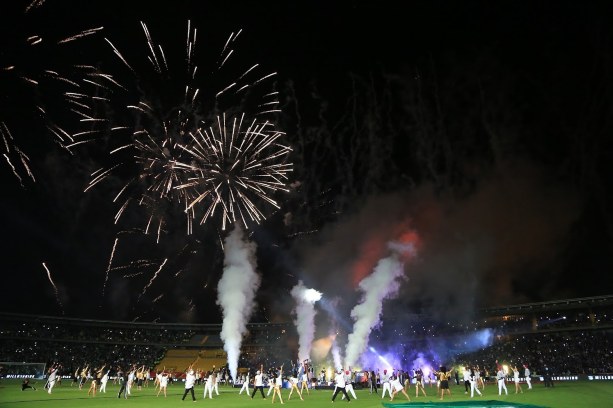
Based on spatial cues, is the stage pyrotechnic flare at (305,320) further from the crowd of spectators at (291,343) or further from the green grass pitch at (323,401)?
the green grass pitch at (323,401)

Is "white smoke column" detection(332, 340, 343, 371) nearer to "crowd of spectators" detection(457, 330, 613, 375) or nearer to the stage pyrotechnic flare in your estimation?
the stage pyrotechnic flare

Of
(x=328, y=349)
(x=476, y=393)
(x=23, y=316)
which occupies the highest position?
(x=23, y=316)

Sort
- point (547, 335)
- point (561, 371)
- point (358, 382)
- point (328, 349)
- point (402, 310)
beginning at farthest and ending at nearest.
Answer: point (402, 310) → point (547, 335) → point (328, 349) → point (561, 371) → point (358, 382)

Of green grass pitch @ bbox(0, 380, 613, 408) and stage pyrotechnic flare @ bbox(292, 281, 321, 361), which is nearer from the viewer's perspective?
green grass pitch @ bbox(0, 380, 613, 408)

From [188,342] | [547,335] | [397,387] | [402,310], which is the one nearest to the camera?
[397,387]

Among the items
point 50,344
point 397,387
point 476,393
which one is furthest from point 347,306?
point 50,344

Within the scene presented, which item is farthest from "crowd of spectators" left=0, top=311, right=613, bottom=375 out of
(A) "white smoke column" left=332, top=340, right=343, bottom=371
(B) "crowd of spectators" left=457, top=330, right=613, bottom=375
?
(A) "white smoke column" left=332, top=340, right=343, bottom=371

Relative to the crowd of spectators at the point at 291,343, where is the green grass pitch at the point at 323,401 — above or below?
below

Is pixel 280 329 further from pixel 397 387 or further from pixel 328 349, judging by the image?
pixel 397 387

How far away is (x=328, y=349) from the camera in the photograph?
59.4 meters

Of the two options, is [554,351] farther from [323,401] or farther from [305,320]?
[323,401]

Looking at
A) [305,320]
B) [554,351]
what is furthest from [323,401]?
[554,351]

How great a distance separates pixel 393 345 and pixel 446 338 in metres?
Answer: 8.10

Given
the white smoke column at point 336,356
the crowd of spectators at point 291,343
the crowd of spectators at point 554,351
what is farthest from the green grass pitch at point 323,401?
the crowd of spectators at point 554,351
